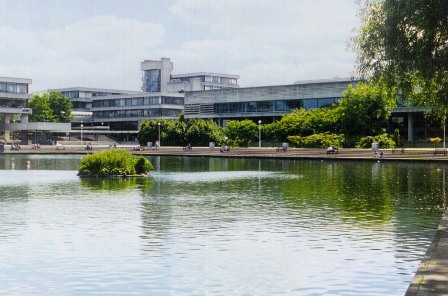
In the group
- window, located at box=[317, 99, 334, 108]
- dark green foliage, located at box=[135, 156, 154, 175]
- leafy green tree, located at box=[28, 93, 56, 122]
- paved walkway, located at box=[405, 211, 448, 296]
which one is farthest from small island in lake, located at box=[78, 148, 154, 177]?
leafy green tree, located at box=[28, 93, 56, 122]

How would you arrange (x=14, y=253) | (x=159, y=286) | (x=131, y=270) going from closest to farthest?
(x=159, y=286)
(x=131, y=270)
(x=14, y=253)

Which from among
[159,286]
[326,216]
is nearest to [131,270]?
[159,286]

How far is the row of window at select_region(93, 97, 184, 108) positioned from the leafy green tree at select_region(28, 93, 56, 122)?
20278mm

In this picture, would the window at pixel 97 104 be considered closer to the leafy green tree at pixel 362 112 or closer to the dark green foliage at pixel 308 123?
the dark green foliage at pixel 308 123

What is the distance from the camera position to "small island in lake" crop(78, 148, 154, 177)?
44844 millimetres

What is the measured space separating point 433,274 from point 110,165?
114 ft

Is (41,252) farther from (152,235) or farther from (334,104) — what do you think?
(334,104)

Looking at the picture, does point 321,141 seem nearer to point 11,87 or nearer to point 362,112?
point 362,112

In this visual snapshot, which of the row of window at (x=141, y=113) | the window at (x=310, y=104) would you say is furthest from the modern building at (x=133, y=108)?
the window at (x=310, y=104)

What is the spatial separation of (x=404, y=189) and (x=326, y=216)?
12387 millimetres

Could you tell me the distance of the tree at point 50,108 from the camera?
168250mm

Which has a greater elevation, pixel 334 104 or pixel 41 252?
pixel 334 104

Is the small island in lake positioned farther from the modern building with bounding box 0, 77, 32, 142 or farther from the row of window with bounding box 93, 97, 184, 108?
the row of window with bounding box 93, 97, 184, 108

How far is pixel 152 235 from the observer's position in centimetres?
1906
